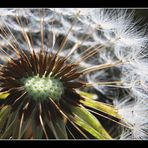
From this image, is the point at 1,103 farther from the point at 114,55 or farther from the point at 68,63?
the point at 114,55

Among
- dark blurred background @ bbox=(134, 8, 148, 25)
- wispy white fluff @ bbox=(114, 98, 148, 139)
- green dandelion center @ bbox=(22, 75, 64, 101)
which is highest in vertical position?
dark blurred background @ bbox=(134, 8, 148, 25)

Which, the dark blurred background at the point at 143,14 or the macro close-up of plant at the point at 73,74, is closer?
the macro close-up of plant at the point at 73,74

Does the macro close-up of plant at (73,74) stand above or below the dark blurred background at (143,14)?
below

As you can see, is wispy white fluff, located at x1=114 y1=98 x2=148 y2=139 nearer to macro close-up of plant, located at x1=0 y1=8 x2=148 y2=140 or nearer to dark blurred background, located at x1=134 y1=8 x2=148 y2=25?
macro close-up of plant, located at x1=0 y1=8 x2=148 y2=140

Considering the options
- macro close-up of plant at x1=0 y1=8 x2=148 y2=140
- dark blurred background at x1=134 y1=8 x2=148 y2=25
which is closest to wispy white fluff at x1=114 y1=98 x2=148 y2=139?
macro close-up of plant at x1=0 y1=8 x2=148 y2=140

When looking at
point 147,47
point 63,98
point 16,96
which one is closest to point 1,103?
point 16,96

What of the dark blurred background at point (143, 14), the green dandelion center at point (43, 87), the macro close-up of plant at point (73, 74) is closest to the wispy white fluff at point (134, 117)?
the macro close-up of plant at point (73, 74)

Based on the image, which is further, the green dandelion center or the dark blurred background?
the dark blurred background

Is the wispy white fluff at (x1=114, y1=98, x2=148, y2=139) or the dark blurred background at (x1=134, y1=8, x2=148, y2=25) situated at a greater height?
the dark blurred background at (x1=134, y1=8, x2=148, y2=25)

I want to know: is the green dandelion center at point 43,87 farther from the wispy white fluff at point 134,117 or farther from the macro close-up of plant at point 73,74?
the wispy white fluff at point 134,117
